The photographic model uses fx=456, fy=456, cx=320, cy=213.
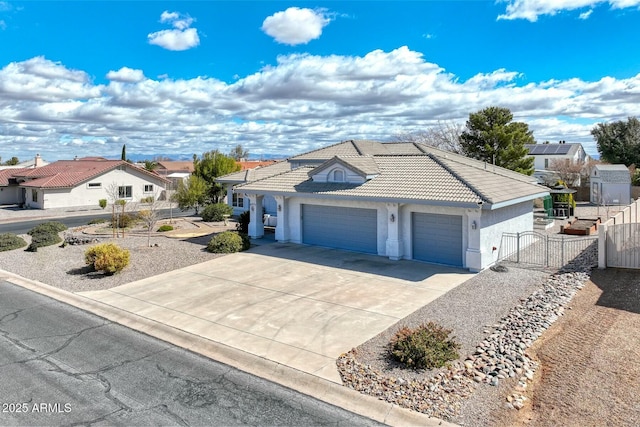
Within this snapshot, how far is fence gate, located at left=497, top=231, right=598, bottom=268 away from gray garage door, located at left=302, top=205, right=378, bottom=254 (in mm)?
5507

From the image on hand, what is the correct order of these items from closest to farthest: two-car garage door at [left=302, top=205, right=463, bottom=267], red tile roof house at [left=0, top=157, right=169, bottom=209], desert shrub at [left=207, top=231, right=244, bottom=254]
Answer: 1. two-car garage door at [left=302, top=205, right=463, bottom=267]
2. desert shrub at [left=207, top=231, right=244, bottom=254]
3. red tile roof house at [left=0, top=157, right=169, bottom=209]

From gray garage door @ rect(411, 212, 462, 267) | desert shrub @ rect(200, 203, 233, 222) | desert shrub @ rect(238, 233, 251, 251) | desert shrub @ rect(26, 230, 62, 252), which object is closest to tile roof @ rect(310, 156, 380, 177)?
gray garage door @ rect(411, 212, 462, 267)

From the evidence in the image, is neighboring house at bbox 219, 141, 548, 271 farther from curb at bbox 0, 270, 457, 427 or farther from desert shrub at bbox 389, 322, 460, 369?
curb at bbox 0, 270, 457, 427

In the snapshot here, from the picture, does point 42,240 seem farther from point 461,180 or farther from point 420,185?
point 461,180

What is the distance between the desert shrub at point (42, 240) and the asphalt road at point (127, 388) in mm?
13153

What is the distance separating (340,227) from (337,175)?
2512 millimetres

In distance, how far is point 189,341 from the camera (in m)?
11.0

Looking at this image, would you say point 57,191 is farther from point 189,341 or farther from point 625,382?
point 625,382

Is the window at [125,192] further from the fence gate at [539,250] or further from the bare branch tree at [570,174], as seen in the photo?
the bare branch tree at [570,174]

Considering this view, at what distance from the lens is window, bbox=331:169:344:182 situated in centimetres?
2166

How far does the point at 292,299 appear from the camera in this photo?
14.1 metres

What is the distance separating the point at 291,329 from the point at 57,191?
1664 inches

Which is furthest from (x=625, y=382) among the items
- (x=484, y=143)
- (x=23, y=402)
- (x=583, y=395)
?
(x=484, y=143)

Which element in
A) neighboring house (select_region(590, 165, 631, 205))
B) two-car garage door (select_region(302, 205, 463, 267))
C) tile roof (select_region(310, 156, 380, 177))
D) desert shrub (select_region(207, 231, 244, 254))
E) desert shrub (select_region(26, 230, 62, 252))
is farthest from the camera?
neighboring house (select_region(590, 165, 631, 205))
